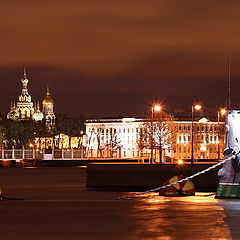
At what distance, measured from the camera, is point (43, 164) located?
112062 mm

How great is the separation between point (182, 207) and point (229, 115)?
4645 millimetres

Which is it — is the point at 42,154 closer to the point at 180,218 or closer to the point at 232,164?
the point at 232,164

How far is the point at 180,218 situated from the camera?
21.3 m

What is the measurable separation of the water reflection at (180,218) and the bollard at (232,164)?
0.55 meters

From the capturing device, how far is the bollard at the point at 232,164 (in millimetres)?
28250

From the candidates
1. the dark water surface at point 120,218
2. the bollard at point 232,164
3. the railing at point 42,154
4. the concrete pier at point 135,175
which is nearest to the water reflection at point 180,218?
the dark water surface at point 120,218

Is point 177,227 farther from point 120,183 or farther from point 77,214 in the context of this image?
point 120,183

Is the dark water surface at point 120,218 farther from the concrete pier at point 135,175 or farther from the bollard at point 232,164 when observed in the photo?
the concrete pier at point 135,175

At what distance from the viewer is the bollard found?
28250 mm

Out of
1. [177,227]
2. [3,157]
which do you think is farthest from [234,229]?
[3,157]

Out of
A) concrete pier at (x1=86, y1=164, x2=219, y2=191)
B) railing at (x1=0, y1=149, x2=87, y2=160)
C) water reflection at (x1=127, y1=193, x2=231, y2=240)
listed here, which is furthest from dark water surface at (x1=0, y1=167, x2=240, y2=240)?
railing at (x1=0, y1=149, x2=87, y2=160)

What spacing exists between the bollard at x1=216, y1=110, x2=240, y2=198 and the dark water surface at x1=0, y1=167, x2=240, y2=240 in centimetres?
59

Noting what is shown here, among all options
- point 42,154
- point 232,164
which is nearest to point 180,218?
point 232,164

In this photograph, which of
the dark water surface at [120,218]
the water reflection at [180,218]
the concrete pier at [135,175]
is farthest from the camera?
the concrete pier at [135,175]
